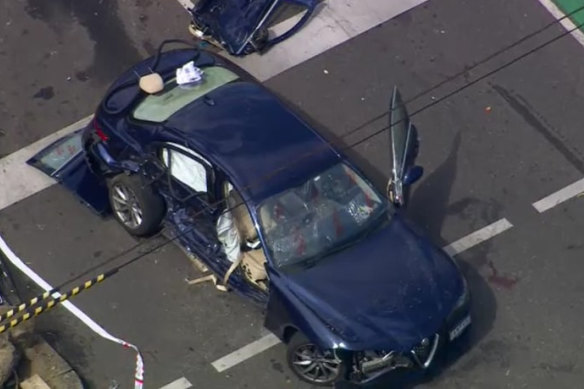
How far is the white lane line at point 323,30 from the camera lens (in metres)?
16.7

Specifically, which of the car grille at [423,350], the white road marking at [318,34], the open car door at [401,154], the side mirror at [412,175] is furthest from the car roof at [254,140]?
the white road marking at [318,34]

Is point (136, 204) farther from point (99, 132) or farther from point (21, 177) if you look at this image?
point (21, 177)

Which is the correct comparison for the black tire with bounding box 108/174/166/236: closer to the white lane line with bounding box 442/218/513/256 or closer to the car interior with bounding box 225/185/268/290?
the car interior with bounding box 225/185/268/290

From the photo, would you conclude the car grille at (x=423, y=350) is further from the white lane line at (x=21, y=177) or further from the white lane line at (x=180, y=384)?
the white lane line at (x=21, y=177)

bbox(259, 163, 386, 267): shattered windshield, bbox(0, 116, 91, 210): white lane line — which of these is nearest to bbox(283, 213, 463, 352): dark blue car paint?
bbox(259, 163, 386, 267): shattered windshield

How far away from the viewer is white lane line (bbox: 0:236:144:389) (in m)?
13.7

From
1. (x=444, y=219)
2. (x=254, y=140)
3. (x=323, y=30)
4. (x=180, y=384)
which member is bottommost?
(x=444, y=219)

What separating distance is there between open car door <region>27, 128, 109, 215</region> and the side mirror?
340 cm

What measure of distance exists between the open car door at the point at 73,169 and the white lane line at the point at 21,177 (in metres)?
0.12

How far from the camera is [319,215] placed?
13.5 m

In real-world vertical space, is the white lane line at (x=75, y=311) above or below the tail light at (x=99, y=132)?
below

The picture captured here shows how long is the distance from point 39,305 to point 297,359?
2.73 metres

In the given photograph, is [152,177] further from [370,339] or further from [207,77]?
[370,339]

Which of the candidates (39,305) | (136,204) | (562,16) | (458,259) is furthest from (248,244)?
(562,16)
